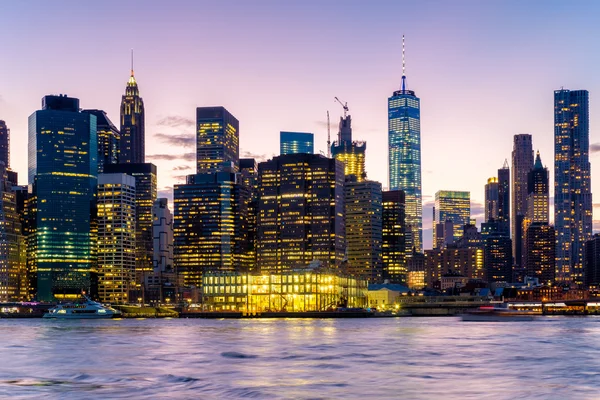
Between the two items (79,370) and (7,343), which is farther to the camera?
(7,343)

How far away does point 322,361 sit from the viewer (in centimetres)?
8200

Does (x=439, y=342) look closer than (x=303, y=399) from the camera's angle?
No

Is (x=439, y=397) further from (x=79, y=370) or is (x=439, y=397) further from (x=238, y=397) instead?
(x=79, y=370)

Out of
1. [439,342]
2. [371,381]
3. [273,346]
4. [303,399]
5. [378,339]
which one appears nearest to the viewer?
[303,399]

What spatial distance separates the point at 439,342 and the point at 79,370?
5401cm

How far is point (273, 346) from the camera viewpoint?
10450 centimetres

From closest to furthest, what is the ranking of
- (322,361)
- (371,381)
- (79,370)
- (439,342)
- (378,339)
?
(371,381) → (79,370) → (322,361) → (439,342) → (378,339)

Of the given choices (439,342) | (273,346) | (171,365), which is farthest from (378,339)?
(171,365)

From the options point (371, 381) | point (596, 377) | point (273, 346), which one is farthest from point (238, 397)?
point (273, 346)

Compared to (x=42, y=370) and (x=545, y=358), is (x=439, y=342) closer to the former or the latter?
(x=545, y=358)

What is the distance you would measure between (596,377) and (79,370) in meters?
42.7

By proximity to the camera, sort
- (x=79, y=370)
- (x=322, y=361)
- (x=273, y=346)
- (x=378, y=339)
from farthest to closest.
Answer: (x=378, y=339), (x=273, y=346), (x=322, y=361), (x=79, y=370)

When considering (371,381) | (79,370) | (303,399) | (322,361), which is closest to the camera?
(303,399)

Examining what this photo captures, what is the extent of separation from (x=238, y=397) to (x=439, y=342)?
60.8m
